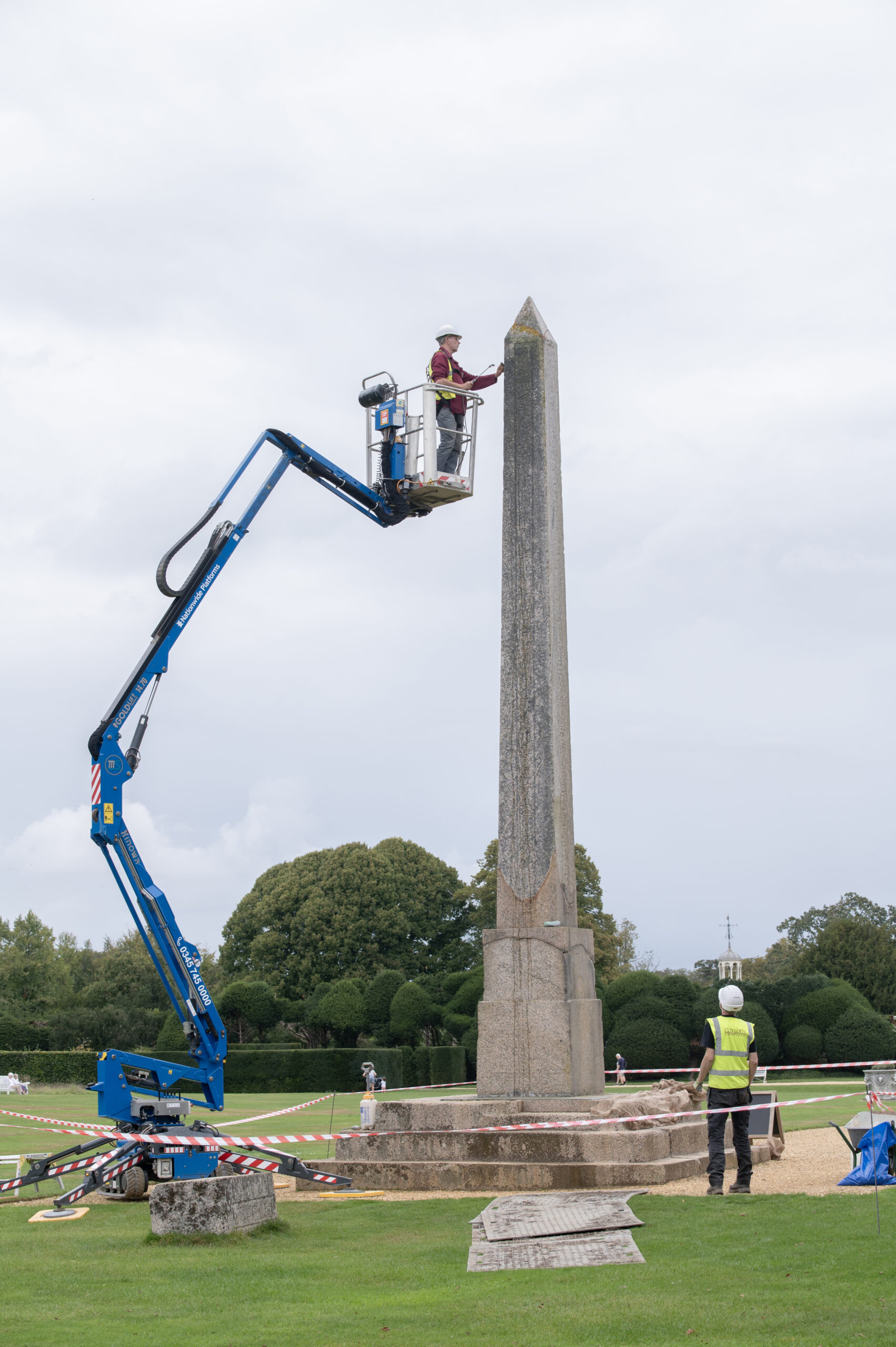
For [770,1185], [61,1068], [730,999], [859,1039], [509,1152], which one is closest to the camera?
[730,999]

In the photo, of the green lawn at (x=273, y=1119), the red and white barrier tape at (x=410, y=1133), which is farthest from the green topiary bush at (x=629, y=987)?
the red and white barrier tape at (x=410, y=1133)

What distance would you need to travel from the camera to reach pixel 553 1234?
856 cm

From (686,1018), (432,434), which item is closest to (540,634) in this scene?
(432,434)

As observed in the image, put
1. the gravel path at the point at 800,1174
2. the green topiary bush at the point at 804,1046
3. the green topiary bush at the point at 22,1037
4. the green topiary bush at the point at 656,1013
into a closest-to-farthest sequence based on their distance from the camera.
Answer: the gravel path at the point at 800,1174
the green topiary bush at the point at 656,1013
the green topiary bush at the point at 804,1046
the green topiary bush at the point at 22,1037

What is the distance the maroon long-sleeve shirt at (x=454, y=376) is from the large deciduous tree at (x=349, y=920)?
138ft

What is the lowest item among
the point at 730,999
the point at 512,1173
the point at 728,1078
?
the point at 512,1173

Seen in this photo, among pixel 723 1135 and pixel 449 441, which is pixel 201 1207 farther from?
pixel 449 441

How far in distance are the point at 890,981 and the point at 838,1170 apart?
1577 inches

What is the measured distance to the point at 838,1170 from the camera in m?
13.0

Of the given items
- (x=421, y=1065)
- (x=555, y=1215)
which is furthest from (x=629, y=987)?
(x=555, y=1215)

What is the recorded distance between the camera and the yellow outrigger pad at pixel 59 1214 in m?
11.5

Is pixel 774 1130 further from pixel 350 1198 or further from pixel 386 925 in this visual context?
pixel 386 925

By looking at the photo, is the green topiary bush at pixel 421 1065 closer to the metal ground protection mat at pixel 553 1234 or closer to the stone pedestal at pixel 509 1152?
the stone pedestal at pixel 509 1152

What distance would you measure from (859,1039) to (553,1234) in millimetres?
30783
